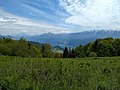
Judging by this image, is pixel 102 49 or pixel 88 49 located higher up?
pixel 102 49

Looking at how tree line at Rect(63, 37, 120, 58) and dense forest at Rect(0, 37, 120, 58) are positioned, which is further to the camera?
dense forest at Rect(0, 37, 120, 58)

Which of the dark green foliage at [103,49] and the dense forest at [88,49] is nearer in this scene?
the dark green foliage at [103,49]

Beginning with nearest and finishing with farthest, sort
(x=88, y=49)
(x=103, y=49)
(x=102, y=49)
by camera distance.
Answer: (x=103, y=49)
(x=102, y=49)
(x=88, y=49)

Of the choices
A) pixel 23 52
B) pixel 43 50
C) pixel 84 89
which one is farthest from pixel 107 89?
pixel 43 50

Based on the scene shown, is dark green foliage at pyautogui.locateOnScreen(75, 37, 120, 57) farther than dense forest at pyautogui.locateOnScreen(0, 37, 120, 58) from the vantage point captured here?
No

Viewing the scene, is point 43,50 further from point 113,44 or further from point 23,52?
point 113,44

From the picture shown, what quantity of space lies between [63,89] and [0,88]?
99.3 inches

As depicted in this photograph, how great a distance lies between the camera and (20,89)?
384 inches

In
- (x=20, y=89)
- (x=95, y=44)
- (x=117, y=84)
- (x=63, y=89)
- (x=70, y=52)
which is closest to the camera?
(x=20, y=89)

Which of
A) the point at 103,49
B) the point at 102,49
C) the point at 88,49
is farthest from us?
the point at 88,49

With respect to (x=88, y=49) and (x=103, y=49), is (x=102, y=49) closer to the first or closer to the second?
(x=103, y=49)

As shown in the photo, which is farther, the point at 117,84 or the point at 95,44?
the point at 95,44

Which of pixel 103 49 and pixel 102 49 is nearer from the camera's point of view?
pixel 103 49

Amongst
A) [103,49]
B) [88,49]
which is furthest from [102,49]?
[88,49]
